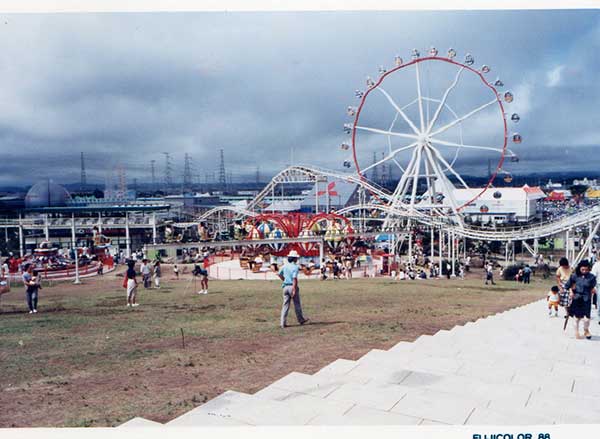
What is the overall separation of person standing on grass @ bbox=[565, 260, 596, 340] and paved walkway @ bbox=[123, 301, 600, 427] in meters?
0.51

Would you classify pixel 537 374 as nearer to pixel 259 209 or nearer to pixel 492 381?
pixel 492 381

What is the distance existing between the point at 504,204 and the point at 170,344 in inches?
1460

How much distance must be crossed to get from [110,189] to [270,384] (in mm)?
17704

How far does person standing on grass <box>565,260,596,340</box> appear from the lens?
5.64 meters

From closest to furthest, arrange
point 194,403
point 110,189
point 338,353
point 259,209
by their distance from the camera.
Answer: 1. point 194,403
2. point 338,353
3. point 110,189
4. point 259,209

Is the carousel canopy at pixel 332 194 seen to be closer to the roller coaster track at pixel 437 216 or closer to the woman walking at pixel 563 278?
the roller coaster track at pixel 437 216

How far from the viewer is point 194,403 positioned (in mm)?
4121

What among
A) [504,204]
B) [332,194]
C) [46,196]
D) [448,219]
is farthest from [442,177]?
[46,196]

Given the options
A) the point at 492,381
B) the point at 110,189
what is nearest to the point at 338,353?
the point at 492,381

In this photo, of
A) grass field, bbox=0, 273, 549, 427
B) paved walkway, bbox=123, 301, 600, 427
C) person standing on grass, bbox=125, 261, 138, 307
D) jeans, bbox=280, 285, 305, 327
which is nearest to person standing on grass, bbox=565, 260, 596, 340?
paved walkway, bbox=123, 301, 600, 427

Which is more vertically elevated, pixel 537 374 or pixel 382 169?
pixel 382 169

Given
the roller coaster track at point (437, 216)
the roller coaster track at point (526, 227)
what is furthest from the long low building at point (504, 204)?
the roller coaster track at point (526, 227)

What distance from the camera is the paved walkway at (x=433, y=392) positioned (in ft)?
12.1

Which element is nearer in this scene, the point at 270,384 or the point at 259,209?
the point at 270,384
